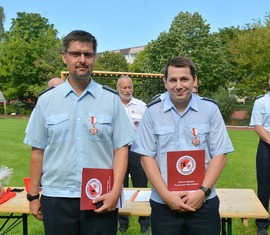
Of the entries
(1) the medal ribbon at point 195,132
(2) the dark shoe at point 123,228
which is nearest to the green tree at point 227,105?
(2) the dark shoe at point 123,228

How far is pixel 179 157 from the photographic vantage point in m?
2.53

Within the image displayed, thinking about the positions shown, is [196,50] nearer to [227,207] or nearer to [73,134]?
[227,207]

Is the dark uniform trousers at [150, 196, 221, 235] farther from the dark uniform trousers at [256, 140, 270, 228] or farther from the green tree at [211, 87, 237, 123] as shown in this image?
the green tree at [211, 87, 237, 123]

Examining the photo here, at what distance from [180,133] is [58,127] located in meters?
0.86

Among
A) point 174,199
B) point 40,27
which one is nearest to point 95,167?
point 174,199

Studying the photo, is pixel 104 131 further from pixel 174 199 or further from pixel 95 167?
pixel 174 199

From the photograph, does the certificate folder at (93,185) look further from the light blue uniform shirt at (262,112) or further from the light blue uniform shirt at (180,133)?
the light blue uniform shirt at (262,112)

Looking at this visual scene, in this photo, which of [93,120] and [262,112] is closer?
[93,120]

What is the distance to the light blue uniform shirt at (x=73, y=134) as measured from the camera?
8.18ft

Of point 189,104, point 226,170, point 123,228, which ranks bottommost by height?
point 226,170

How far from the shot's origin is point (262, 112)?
464cm

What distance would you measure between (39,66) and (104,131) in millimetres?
41456

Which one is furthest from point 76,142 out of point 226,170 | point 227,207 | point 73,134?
point 226,170

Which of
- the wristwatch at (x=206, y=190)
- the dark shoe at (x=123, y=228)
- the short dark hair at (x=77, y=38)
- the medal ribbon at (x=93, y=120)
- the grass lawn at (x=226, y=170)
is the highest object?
the short dark hair at (x=77, y=38)
